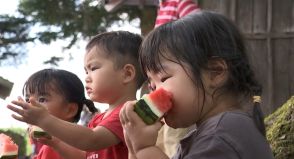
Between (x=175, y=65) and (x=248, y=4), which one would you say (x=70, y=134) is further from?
(x=248, y=4)

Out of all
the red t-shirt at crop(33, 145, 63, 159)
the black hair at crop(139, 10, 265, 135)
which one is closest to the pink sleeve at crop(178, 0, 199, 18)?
the red t-shirt at crop(33, 145, 63, 159)

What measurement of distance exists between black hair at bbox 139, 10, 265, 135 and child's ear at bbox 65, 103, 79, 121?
1.63 metres

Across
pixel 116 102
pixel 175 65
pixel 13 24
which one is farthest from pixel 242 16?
pixel 13 24

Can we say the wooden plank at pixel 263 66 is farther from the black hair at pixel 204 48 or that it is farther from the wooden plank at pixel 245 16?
the black hair at pixel 204 48

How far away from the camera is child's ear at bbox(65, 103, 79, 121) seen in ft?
11.2

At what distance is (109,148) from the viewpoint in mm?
2723

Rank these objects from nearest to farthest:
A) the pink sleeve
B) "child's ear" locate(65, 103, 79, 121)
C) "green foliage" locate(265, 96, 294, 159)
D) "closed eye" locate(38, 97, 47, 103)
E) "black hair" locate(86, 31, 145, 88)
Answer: "black hair" locate(86, 31, 145, 88), "green foliage" locate(265, 96, 294, 159), "closed eye" locate(38, 97, 47, 103), "child's ear" locate(65, 103, 79, 121), the pink sleeve

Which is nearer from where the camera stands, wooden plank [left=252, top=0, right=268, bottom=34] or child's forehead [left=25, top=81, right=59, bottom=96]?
child's forehead [left=25, top=81, right=59, bottom=96]

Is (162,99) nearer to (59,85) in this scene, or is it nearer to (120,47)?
(120,47)

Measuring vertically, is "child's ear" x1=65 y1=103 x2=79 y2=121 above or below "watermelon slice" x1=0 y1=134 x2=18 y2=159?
above

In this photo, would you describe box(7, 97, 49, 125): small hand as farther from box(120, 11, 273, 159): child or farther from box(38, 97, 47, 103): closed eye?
box(38, 97, 47, 103): closed eye

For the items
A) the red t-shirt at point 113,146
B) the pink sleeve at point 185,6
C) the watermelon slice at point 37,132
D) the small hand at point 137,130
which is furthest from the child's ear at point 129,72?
the pink sleeve at point 185,6

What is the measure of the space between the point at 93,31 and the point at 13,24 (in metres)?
2.58

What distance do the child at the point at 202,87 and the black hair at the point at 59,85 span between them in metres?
1.59
